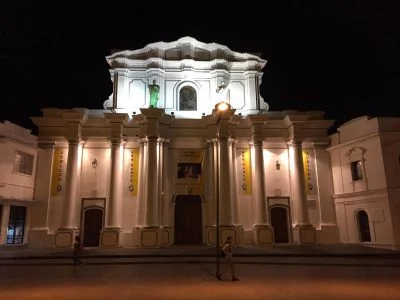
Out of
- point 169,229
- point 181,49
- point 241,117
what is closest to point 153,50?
point 181,49

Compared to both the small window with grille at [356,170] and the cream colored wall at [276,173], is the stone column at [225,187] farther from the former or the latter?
the small window with grille at [356,170]

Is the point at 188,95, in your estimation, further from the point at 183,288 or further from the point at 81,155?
the point at 183,288

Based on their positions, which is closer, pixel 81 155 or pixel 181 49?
pixel 81 155

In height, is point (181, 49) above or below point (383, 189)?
above

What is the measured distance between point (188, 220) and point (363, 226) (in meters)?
12.0

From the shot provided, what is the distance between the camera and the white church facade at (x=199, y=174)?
2205 centimetres

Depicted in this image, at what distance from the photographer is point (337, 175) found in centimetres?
2439

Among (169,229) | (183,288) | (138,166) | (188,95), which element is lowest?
(183,288)

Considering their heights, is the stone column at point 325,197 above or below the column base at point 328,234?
above

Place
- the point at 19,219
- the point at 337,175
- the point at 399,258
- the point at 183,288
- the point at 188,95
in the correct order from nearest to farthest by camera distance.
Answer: the point at 183,288, the point at 399,258, the point at 19,219, the point at 337,175, the point at 188,95

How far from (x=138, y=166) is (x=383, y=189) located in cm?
1624

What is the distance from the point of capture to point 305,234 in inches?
893

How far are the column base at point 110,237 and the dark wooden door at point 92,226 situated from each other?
1227mm

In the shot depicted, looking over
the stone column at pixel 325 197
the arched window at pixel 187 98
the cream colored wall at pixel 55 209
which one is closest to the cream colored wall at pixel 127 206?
the cream colored wall at pixel 55 209
